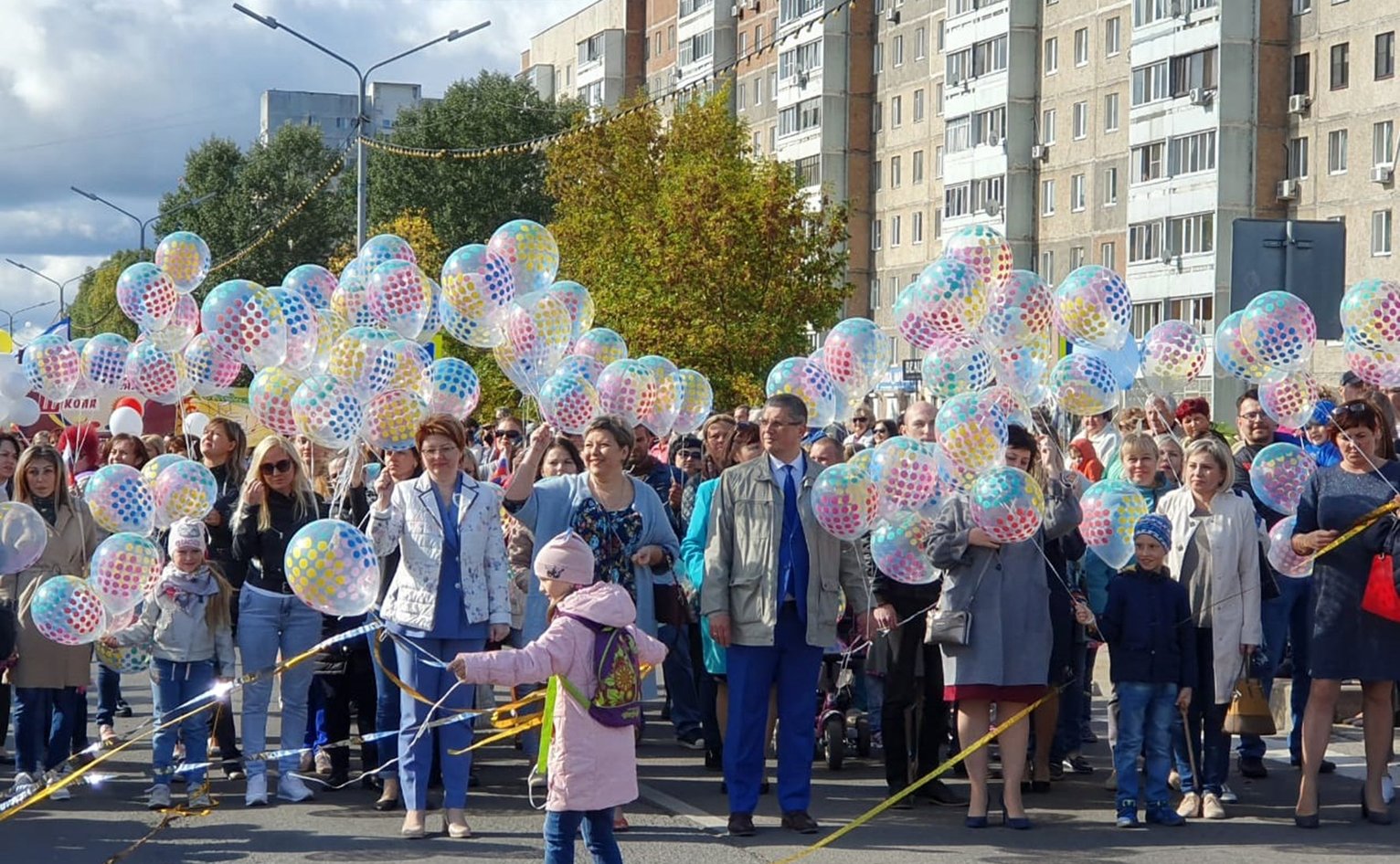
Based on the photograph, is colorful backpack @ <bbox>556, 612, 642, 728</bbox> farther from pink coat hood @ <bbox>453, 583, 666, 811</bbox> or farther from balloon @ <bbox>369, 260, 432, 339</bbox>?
balloon @ <bbox>369, 260, 432, 339</bbox>

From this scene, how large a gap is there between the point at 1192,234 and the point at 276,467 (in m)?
45.5

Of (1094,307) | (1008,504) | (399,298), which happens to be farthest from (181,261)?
(1008,504)

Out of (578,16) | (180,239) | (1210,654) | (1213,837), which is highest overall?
(578,16)

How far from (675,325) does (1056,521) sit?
1326 inches

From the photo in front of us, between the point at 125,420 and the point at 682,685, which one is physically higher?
the point at 125,420

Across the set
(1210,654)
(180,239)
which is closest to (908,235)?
(180,239)

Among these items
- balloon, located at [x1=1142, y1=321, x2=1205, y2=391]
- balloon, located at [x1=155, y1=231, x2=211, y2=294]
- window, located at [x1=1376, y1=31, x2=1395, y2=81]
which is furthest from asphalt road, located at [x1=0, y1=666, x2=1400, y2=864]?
window, located at [x1=1376, y1=31, x2=1395, y2=81]

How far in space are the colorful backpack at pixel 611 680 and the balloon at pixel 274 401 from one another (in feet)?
14.7

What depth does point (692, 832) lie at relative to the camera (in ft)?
31.2

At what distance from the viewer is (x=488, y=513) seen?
974 centimetres

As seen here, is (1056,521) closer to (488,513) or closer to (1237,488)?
(1237,488)

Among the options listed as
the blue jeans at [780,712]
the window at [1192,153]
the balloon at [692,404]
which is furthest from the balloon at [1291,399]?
the window at [1192,153]

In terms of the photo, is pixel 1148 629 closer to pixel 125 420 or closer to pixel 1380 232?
pixel 125 420

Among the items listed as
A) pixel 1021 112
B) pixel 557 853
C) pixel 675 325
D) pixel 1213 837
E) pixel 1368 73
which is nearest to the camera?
pixel 557 853
